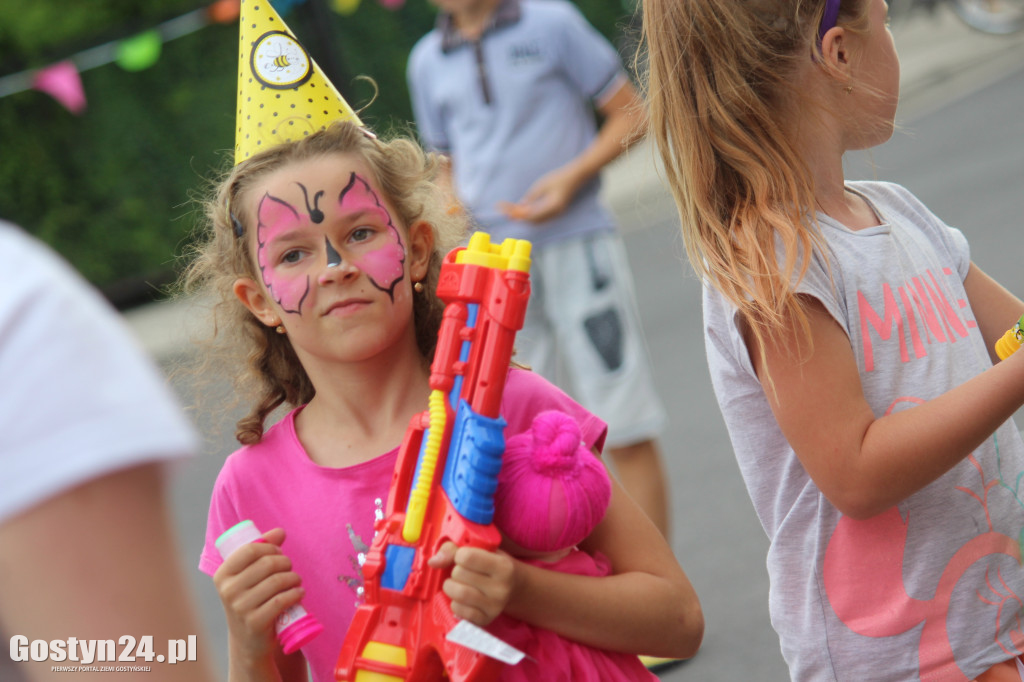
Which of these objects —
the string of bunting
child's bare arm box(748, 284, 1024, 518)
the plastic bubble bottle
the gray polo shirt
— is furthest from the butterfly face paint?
the string of bunting

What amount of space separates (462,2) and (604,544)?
288 centimetres

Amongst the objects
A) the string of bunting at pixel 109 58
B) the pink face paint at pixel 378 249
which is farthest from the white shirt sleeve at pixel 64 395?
the string of bunting at pixel 109 58

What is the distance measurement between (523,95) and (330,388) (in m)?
2.43

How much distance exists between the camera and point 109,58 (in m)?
10.6

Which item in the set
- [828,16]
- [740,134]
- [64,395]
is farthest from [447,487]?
[828,16]

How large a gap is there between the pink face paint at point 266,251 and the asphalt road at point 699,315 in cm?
50

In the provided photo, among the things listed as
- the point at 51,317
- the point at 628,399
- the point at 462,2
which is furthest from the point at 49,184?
the point at 51,317

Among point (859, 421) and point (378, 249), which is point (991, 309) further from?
point (378, 249)

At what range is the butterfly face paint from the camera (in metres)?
1.95

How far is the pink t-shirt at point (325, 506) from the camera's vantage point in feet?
6.30

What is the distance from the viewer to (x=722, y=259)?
1891 millimetres

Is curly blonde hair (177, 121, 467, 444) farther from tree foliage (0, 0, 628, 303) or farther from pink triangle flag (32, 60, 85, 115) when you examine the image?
pink triangle flag (32, 60, 85, 115)

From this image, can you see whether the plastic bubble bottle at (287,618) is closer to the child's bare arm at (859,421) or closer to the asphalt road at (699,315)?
the asphalt road at (699,315)

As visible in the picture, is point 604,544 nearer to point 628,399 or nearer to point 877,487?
point 877,487
